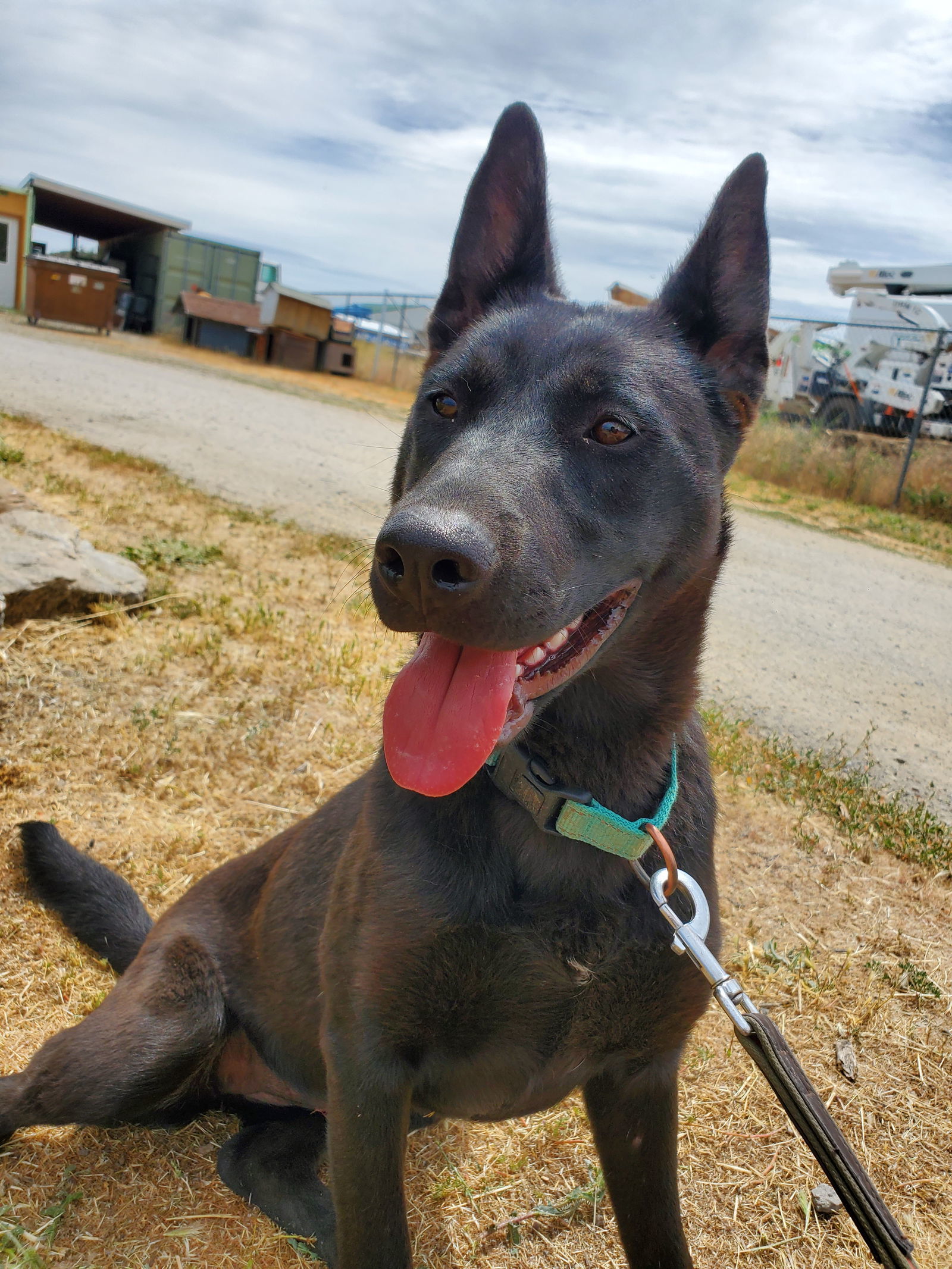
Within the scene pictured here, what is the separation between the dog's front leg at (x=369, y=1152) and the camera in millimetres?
1699

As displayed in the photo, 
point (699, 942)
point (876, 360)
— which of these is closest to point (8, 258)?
point (876, 360)

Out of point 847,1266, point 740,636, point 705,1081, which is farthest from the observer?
point 740,636

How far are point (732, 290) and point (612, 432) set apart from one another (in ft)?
1.68

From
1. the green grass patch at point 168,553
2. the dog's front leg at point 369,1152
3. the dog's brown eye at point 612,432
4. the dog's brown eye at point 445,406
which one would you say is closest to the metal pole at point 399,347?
the green grass patch at point 168,553

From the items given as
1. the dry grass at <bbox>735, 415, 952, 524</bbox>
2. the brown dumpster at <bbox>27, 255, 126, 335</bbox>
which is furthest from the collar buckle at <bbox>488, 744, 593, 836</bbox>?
the brown dumpster at <bbox>27, 255, 126, 335</bbox>

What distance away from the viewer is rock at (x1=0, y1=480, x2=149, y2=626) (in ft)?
13.8

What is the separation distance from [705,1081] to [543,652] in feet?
5.28

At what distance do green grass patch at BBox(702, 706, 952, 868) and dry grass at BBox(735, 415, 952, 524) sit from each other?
28.7 feet

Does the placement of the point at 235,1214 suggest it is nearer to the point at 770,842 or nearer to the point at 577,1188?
the point at 577,1188

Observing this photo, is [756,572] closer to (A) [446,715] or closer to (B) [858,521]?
(B) [858,521]

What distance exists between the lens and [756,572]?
26.3 feet

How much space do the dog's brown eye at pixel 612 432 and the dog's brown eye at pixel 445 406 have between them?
0.30m

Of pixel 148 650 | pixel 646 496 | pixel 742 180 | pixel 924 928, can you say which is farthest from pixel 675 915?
pixel 148 650

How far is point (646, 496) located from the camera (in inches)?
70.2
